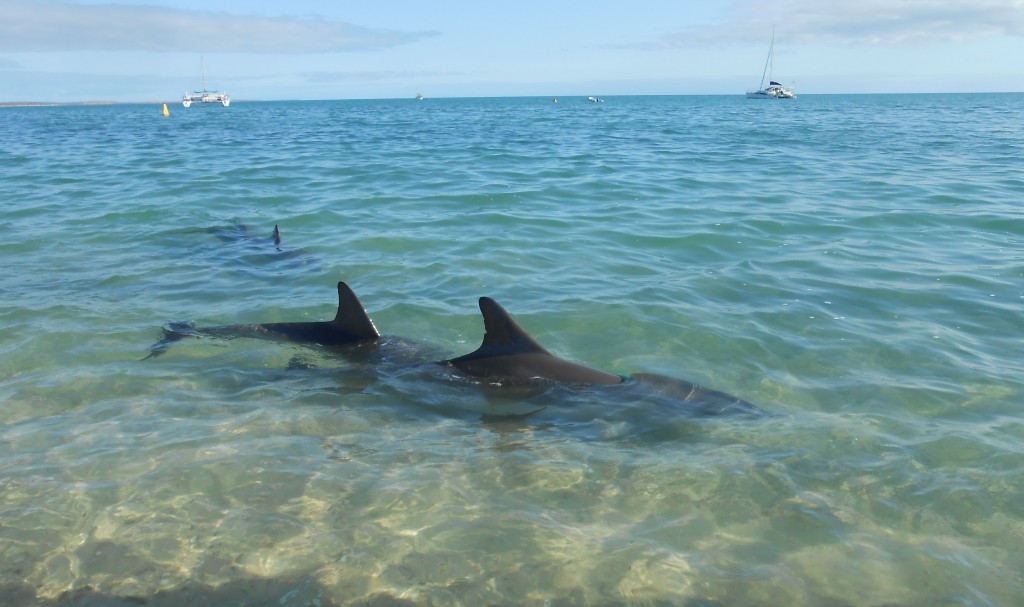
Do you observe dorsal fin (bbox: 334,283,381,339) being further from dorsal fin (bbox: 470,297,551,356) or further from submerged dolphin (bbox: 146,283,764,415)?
dorsal fin (bbox: 470,297,551,356)

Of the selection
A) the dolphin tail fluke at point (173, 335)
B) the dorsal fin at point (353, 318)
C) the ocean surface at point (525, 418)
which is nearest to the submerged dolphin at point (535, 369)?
the ocean surface at point (525, 418)

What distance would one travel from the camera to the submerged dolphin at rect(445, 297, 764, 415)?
6.96 meters

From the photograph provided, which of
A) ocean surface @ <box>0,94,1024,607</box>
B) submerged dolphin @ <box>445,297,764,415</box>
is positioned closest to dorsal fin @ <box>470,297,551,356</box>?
submerged dolphin @ <box>445,297,764,415</box>

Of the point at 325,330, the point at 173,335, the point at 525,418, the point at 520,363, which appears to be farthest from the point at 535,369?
the point at 173,335

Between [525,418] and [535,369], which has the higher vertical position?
[535,369]

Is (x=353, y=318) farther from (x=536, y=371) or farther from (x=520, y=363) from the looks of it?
(x=536, y=371)

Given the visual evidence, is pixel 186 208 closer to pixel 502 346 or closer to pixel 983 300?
pixel 502 346

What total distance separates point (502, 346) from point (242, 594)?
3.45 metres

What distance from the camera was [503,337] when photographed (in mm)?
7082

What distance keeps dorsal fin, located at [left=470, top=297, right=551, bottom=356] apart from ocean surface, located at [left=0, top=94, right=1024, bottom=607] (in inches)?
14.2

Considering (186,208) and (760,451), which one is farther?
(186,208)

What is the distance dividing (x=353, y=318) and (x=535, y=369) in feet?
6.87

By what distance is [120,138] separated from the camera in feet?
139

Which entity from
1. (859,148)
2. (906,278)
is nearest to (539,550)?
(906,278)
